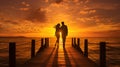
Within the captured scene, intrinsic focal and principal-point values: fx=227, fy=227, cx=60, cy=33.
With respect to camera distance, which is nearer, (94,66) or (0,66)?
(94,66)

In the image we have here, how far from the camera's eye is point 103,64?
10484 millimetres

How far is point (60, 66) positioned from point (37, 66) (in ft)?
3.79

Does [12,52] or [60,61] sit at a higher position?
[12,52]

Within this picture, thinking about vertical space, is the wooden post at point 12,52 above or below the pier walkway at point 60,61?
above

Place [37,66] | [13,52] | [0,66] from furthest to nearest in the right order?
[0,66] < [37,66] < [13,52]

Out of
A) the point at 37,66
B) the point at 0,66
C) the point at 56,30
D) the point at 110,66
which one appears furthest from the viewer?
the point at 110,66

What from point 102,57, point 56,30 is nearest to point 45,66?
point 102,57

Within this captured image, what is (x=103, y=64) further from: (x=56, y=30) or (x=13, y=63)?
(x=56, y=30)

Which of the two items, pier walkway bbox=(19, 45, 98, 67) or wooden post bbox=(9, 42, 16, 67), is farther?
pier walkway bbox=(19, 45, 98, 67)

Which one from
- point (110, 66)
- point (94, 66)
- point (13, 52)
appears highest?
point (13, 52)

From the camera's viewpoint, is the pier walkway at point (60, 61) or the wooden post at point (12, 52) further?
the pier walkway at point (60, 61)

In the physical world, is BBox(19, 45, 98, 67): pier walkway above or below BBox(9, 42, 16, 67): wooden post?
below

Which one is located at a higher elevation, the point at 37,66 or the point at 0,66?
the point at 37,66

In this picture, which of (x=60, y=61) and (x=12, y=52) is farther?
(x=60, y=61)
